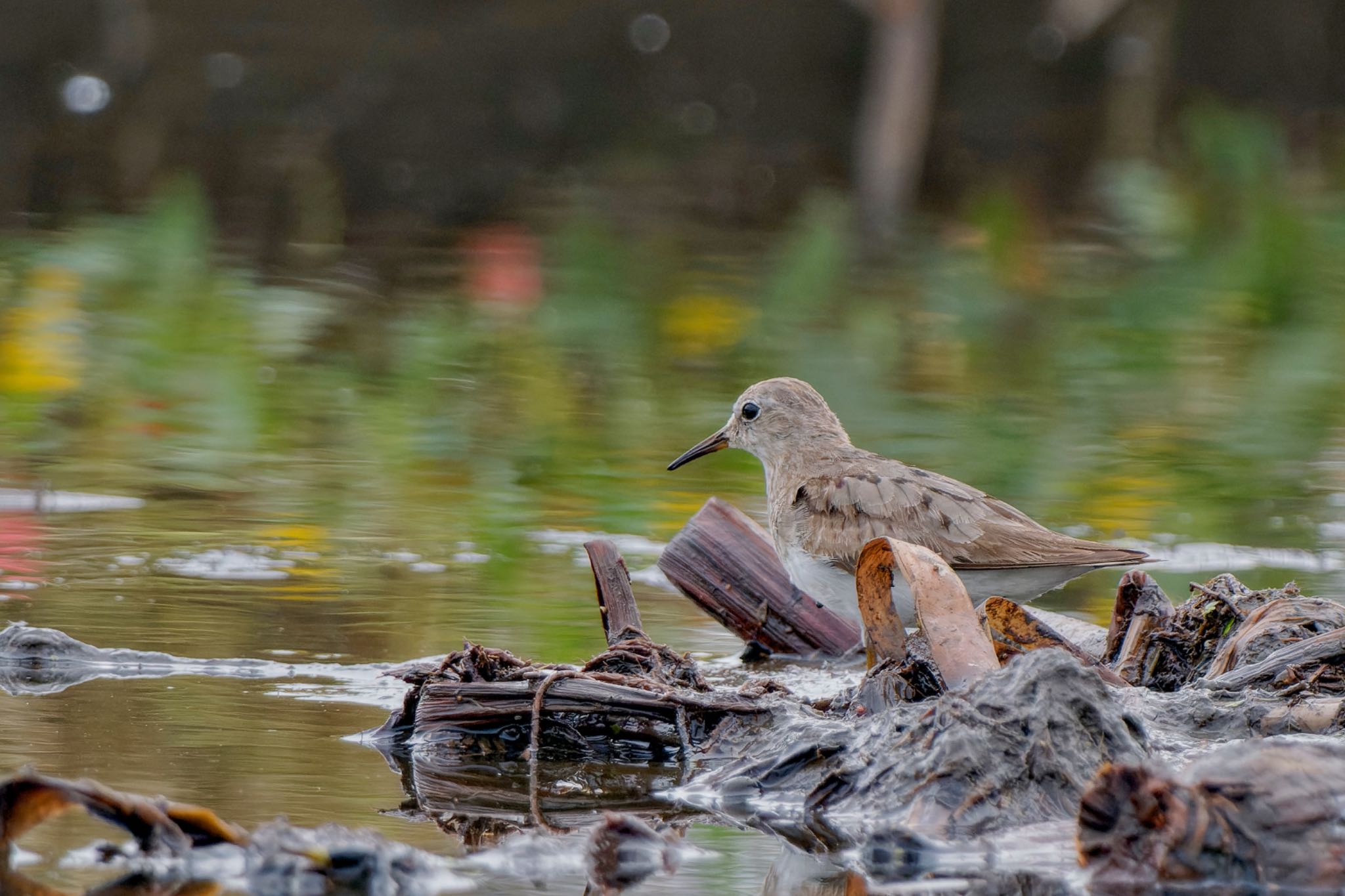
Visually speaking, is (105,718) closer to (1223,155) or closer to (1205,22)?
(1223,155)

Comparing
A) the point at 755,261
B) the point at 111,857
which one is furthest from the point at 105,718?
the point at 755,261

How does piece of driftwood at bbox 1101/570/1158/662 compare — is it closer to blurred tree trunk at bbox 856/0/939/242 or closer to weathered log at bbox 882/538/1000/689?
weathered log at bbox 882/538/1000/689

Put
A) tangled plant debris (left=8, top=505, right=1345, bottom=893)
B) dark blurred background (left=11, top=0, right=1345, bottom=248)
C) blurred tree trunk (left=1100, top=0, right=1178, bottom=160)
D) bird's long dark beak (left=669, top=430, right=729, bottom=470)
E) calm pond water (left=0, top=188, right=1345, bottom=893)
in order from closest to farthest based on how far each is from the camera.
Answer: tangled plant debris (left=8, top=505, right=1345, bottom=893) → calm pond water (left=0, top=188, right=1345, bottom=893) → bird's long dark beak (left=669, top=430, right=729, bottom=470) → dark blurred background (left=11, top=0, right=1345, bottom=248) → blurred tree trunk (left=1100, top=0, right=1178, bottom=160)

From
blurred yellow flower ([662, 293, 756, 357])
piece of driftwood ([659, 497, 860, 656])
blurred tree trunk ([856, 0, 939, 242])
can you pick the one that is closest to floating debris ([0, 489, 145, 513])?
piece of driftwood ([659, 497, 860, 656])

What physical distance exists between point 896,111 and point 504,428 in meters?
11.4

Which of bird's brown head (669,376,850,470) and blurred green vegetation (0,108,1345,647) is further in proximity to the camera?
blurred green vegetation (0,108,1345,647)

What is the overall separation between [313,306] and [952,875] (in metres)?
9.31

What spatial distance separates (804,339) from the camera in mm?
12031

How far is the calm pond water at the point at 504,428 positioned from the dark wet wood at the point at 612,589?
52 centimetres

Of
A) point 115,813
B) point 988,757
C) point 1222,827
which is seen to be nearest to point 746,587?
point 988,757

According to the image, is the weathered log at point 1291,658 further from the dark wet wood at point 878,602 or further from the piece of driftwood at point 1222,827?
the piece of driftwood at point 1222,827

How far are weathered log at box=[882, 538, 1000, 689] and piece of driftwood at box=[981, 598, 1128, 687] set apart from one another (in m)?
0.30

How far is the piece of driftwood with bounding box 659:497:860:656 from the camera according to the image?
236 inches

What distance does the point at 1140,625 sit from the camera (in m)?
5.14
